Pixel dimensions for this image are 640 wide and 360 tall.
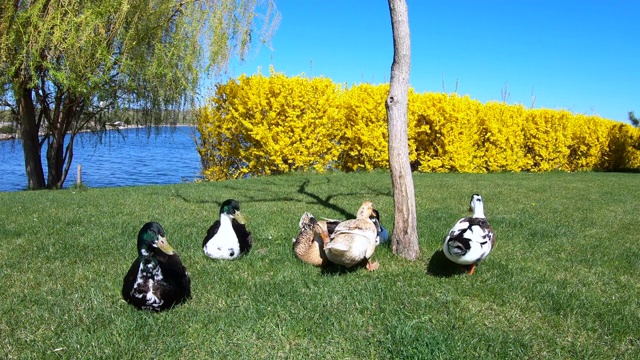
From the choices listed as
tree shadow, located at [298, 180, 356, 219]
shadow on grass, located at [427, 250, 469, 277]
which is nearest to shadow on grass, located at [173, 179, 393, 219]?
tree shadow, located at [298, 180, 356, 219]

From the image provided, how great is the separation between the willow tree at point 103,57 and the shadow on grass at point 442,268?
27.1 feet

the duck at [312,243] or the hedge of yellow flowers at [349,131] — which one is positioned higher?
the hedge of yellow flowers at [349,131]

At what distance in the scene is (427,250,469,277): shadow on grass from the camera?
4.16 meters

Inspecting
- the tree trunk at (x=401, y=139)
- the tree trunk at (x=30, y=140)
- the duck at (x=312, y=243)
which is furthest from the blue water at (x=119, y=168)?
the tree trunk at (x=401, y=139)

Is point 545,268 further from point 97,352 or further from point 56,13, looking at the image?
point 56,13

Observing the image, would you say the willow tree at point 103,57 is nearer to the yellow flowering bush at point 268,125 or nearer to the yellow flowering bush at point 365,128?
the yellow flowering bush at point 268,125

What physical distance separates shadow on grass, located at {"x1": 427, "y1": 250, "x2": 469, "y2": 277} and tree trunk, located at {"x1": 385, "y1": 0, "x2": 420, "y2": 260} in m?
0.19

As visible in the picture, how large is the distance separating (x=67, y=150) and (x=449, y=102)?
10.7 metres

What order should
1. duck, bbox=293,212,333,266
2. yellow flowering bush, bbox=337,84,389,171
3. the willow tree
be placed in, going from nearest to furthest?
duck, bbox=293,212,333,266
the willow tree
yellow flowering bush, bbox=337,84,389,171

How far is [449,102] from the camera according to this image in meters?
13.9

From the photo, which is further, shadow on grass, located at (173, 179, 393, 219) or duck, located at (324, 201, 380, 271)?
shadow on grass, located at (173, 179, 393, 219)

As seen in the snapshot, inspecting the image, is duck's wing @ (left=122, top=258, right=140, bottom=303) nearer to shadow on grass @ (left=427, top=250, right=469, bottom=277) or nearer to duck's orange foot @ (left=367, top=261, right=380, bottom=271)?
duck's orange foot @ (left=367, top=261, right=380, bottom=271)

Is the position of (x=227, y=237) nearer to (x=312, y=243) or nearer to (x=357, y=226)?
(x=312, y=243)

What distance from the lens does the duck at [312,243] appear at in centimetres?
433
